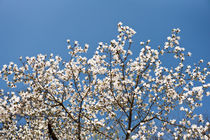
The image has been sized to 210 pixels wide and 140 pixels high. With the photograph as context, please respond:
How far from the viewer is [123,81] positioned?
7969 millimetres

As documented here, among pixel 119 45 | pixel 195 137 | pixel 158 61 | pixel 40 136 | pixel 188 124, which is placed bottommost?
pixel 195 137

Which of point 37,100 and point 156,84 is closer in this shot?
point 156,84

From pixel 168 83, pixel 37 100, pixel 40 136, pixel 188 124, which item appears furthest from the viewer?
pixel 40 136

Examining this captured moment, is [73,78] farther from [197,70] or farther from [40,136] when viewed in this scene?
[197,70]

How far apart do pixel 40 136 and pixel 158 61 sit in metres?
8.02

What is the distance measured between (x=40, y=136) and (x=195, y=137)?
27.7ft

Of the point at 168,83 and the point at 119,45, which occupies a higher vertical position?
the point at 119,45

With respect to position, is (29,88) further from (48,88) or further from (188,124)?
(188,124)

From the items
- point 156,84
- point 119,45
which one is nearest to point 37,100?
point 119,45

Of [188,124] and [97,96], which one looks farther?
[97,96]

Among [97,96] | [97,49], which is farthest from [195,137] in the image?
[97,49]

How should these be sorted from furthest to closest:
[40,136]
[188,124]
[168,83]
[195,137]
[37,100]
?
[40,136]
[37,100]
[168,83]
[188,124]
[195,137]

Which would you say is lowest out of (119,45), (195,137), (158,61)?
(195,137)

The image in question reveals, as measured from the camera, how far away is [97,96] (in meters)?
9.55
